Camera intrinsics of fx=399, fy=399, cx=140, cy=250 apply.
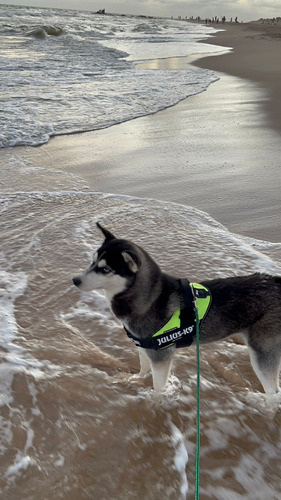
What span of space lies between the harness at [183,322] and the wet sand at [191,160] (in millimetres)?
3218

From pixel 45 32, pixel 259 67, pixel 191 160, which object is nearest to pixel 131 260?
pixel 191 160

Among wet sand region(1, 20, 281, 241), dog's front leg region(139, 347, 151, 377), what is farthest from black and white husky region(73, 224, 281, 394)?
wet sand region(1, 20, 281, 241)

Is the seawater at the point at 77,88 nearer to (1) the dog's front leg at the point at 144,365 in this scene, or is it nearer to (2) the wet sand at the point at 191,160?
(2) the wet sand at the point at 191,160

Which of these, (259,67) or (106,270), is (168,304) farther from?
(259,67)

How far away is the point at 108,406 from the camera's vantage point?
11.7ft

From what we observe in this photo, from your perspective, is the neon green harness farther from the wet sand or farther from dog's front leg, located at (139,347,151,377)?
the wet sand

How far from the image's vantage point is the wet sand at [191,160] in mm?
7539

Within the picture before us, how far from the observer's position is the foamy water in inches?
117

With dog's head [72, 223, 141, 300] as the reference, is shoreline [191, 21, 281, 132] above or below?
above

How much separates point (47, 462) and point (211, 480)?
1.25 m

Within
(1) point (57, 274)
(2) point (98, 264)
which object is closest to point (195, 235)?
(1) point (57, 274)

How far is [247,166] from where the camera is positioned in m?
9.01

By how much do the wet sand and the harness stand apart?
10.6 ft

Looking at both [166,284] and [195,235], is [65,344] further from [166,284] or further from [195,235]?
[195,235]
